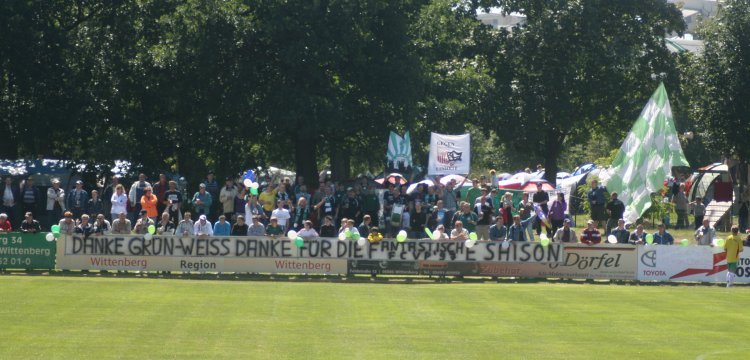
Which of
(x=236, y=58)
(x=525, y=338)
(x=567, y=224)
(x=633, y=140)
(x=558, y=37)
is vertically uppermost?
(x=558, y=37)

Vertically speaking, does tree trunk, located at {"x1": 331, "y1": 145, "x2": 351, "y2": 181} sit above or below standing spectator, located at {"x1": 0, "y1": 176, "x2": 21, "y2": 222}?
above

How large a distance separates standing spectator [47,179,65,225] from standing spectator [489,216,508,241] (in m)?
13.4

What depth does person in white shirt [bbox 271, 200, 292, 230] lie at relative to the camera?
1336 inches

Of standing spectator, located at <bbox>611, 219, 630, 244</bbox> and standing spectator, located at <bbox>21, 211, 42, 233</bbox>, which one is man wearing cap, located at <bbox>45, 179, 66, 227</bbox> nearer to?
standing spectator, located at <bbox>21, 211, 42, 233</bbox>

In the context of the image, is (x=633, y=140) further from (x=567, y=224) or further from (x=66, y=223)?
(x=66, y=223)

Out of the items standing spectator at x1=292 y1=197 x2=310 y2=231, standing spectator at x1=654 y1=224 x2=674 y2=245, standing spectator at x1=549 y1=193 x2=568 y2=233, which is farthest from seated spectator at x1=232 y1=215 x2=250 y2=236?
standing spectator at x1=654 y1=224 x2=674 y2=245

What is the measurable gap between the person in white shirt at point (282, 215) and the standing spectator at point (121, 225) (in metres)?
4.09

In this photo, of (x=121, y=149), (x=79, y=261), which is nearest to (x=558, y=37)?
(x=121, y=149)

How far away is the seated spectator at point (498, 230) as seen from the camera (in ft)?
109

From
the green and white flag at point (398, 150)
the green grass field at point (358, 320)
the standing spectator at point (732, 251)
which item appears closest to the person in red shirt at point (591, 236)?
the green grass field at point (358, 320)

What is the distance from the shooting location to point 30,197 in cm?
3688

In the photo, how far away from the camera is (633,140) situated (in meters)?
31.3

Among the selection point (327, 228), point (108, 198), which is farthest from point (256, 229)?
point (108, 198)

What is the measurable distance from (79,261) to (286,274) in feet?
18.5
